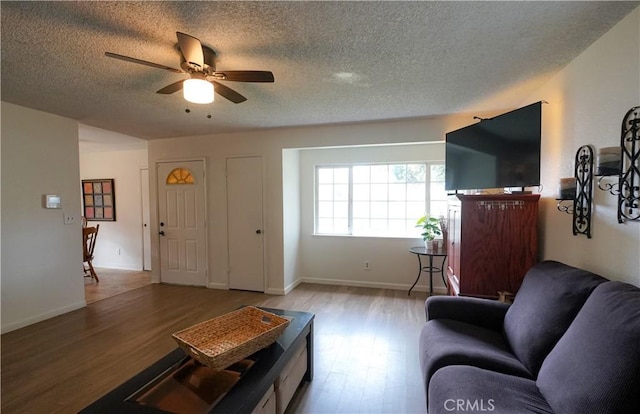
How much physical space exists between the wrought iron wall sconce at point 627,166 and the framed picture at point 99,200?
699cm

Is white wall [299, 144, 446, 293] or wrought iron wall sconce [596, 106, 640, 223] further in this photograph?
white wall [299, 144, 446, 293]

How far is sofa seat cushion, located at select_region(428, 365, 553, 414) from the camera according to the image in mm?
1257

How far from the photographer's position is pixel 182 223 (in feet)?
15.0

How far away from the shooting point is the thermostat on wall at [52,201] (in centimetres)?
330

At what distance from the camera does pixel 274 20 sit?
158cm

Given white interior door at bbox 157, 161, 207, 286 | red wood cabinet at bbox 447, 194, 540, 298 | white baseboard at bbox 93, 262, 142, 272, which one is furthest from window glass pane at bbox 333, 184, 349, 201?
white baseboard at bbox 93, 262, 142, 272

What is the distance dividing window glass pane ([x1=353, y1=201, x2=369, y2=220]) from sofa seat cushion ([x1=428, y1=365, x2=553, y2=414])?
10.3ft

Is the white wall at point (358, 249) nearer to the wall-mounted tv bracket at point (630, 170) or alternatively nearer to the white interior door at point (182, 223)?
the white interior door at point (182, 223)

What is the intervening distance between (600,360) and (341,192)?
3683mm

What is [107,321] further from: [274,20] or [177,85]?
[274,20]

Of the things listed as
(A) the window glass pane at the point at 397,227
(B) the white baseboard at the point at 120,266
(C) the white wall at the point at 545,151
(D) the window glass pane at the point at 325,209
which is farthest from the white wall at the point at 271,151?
(B) the white baseboard at the point at 120,266

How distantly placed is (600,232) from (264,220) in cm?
348

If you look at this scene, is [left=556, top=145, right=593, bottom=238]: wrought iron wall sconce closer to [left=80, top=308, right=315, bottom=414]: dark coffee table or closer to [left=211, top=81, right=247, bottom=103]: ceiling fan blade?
[left=80, top=308, right=315, bottom=414]: dark coffee table

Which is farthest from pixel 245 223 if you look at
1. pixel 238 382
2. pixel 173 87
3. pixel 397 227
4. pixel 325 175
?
pixel 238 382
